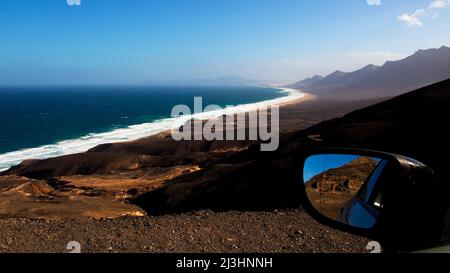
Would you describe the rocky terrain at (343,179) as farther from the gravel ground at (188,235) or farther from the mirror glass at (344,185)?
the gravel ground at (188,235)

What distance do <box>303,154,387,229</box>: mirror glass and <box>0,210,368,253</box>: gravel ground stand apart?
557 cm

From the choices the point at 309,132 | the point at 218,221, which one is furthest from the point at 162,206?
the point at 309,132

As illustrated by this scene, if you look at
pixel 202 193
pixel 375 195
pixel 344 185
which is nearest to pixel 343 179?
pixel 344 185

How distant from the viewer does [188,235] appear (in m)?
9.27

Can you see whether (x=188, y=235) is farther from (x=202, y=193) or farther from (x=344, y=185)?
(x=202, y=193)

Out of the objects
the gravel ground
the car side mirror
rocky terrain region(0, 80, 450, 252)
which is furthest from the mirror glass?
the gravel ground

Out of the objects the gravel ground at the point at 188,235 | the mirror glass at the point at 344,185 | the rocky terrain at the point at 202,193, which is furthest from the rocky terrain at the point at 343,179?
the gravel ground at the point at 188,235

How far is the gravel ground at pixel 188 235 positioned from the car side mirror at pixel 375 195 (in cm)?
564

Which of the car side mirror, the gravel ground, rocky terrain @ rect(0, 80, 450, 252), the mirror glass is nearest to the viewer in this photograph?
the car side mirror

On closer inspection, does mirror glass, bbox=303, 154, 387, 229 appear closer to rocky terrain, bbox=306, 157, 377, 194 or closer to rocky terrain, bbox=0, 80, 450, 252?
rocky terrain, bbox=306, 157, 377, 194

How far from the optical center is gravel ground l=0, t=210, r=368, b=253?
840 centimetres

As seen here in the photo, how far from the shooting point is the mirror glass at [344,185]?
2.19 meters

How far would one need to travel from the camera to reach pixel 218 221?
10289mm

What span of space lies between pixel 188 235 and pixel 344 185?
272 inches
